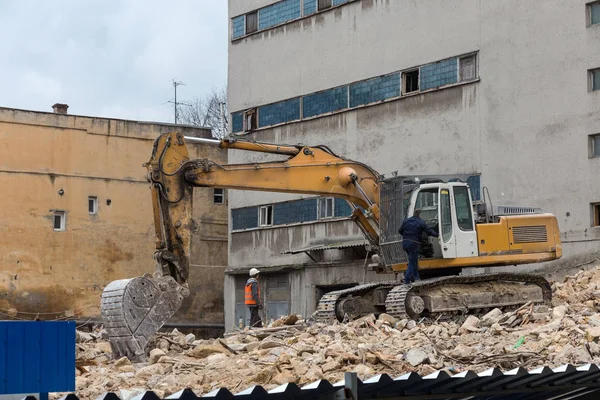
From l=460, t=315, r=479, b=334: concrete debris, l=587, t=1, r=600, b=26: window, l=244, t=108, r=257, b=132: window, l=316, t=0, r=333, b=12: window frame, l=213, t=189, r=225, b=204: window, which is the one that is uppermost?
l=316, t=0, r=333, b=12: window frame

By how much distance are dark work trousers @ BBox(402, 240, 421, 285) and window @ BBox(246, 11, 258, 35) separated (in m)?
18.0

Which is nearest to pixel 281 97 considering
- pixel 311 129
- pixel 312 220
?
pixel 311 129

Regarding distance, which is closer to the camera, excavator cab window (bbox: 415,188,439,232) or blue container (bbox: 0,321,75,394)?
blue container (bbox: 0,321,75,394)

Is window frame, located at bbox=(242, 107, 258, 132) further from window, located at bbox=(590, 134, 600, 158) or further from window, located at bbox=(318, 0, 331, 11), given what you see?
window, located at bbox=(590, 134, 600, 158)

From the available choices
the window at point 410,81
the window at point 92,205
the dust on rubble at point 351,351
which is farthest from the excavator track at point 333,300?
the window at point 92,205

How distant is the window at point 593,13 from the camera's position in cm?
2500

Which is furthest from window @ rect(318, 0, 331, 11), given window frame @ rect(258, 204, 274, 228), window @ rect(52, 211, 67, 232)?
window @ rect(52, 211, 67, 232)

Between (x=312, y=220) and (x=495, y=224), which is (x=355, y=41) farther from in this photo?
(x=495, y=224)

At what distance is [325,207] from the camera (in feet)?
107

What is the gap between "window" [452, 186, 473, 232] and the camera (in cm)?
2006

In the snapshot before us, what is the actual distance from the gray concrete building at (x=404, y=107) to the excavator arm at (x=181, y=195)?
17.8 ft

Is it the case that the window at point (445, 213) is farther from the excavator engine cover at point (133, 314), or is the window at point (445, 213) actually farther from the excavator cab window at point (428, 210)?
the excavator engine cover at point (133, 314)

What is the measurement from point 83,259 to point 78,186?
9.47 ft

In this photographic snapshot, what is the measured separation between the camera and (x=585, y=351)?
47.2ft
